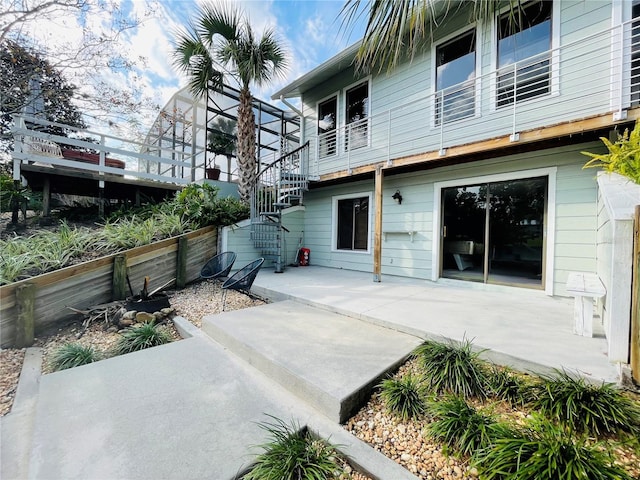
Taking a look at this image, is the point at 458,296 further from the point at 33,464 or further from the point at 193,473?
the point at 33,464

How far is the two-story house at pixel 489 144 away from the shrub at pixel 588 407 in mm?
3220

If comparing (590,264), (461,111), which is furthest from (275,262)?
(590,264)

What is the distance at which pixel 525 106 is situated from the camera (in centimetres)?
470

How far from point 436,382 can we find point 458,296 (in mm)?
2835

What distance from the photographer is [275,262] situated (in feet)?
23.4

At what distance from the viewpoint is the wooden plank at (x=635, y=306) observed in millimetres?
1862

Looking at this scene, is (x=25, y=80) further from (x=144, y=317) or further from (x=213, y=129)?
(x=144, y=317)

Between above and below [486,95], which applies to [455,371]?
below

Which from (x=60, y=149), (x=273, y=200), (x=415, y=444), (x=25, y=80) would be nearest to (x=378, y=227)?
(x=273, y=200)

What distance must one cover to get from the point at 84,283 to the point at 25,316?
0.84 meters

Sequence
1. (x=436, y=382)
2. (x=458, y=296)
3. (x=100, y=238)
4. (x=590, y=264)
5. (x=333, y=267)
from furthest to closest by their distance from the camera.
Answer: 1. (x=333, y=267)
2. (x=100, y=238)
3. (x=458, y=296)
4. (x=590, y=264)
5. (x=436, y=382)

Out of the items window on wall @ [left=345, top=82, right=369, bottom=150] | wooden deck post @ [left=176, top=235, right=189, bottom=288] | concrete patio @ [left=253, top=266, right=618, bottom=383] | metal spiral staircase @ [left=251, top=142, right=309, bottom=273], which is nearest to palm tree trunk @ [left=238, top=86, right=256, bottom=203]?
metal spiral staircase @ [left=251, top=142, right=309, bottom=273]

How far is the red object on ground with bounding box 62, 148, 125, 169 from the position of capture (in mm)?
7449

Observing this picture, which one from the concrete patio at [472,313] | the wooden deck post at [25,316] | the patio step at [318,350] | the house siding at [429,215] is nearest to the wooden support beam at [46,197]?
the wooden deck post at [25,316]
